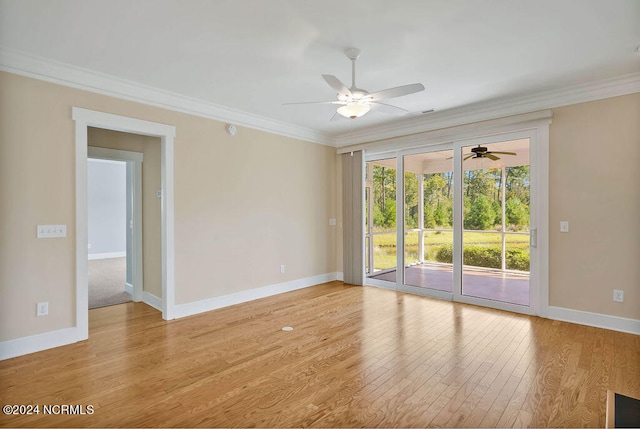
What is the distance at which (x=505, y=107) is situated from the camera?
14.2ft

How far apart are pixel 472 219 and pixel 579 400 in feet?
9.29

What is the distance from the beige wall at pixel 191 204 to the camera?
3.07 m

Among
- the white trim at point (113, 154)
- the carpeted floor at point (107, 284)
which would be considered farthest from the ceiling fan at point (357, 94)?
the carpeted floor at point (107, 284)

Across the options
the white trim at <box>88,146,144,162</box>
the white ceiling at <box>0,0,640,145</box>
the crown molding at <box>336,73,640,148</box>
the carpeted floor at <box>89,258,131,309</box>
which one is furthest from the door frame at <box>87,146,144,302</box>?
the crown molding at <box>336,73,640,148</box>

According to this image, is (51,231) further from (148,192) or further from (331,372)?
(331,372)

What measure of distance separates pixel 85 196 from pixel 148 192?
1305 mm

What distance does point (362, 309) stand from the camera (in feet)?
14.8

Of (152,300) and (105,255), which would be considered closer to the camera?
(152,300)

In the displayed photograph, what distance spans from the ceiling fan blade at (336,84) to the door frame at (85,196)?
240 cm

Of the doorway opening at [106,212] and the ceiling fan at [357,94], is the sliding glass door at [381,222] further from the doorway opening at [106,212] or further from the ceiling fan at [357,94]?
the doorway opening at [106,212]

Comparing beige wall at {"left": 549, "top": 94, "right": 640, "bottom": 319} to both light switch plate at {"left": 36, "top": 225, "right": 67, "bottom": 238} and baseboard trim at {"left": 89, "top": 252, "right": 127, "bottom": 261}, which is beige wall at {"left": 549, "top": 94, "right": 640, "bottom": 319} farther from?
baseboard trim at {"left": 89, "top": 252, "right": 127, "bottom": 261}

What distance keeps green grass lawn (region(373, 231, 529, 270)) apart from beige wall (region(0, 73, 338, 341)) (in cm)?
96

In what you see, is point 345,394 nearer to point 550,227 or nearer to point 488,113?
point 550,227

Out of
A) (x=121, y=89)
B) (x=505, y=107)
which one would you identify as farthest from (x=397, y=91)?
(x=121, y=89)
